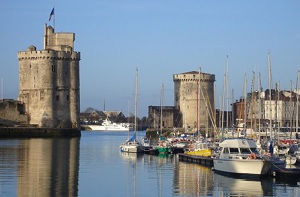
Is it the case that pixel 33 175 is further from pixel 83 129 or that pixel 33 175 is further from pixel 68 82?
pixel 83 129

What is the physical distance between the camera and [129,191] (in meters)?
22.3

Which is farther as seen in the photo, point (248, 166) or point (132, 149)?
point (132, 149)

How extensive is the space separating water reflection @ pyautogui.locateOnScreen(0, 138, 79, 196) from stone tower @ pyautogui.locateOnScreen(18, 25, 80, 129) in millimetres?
25035

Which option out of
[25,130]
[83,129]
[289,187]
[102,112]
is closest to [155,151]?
[289,187]

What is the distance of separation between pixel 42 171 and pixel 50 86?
38377 millimetres

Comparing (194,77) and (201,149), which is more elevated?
(194,77)

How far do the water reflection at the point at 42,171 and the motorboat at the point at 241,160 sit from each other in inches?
212

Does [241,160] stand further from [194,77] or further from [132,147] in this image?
[194,77]

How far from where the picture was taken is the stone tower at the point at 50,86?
65.6 metres

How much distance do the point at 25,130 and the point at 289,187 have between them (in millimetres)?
42606

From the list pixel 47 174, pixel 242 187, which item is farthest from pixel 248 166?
pixel 47 174

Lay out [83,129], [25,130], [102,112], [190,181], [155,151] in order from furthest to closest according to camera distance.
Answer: [102,112], [83,129], [25,130], [155,151], [190,181]

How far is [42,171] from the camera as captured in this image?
27.6m

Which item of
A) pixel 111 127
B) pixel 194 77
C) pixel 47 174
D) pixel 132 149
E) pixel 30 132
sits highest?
pixel 194 77
